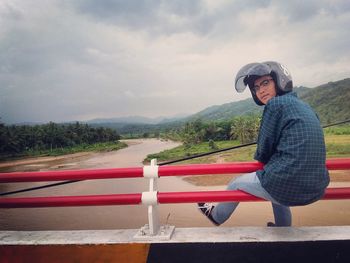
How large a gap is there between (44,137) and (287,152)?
8034cm

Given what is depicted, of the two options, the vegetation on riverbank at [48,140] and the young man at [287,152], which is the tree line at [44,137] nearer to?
the vegetation on riverbank at [48,140]

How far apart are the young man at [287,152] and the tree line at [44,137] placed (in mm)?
70145

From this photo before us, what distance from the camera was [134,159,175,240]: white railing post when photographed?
252 cm

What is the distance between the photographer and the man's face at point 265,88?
268 cm

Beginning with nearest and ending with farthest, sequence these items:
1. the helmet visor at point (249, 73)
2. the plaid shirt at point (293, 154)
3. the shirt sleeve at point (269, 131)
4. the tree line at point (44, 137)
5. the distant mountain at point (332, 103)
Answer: the plaid shirt at point (293, 154), the shirt sleeve at point (269, 131), the helmet visor at point (249, 73), the tree line at point (44, 137), the distant mountain at point (332, 103)

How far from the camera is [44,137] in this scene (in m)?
76.6

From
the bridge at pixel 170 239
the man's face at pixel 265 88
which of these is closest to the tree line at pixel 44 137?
the bridge at pixel 170 239

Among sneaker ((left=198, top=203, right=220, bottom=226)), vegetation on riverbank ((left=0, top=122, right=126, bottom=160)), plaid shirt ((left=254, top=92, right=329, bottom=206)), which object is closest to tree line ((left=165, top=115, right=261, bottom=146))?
vegetation on riverbank ((left=0, top=122, right=126, bottom=160))

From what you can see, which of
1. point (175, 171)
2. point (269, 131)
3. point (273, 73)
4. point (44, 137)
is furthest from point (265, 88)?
point (44, 137)

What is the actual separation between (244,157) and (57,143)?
183ft

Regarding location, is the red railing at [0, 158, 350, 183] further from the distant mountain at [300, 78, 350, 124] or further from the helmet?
the distant mountain at [300, 78, 350, 124]

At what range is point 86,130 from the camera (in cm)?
8812

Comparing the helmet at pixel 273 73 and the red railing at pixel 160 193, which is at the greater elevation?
the helmet at pixel 273 73

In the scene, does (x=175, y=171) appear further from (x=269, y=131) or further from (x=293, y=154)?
(x=293, y=154)
